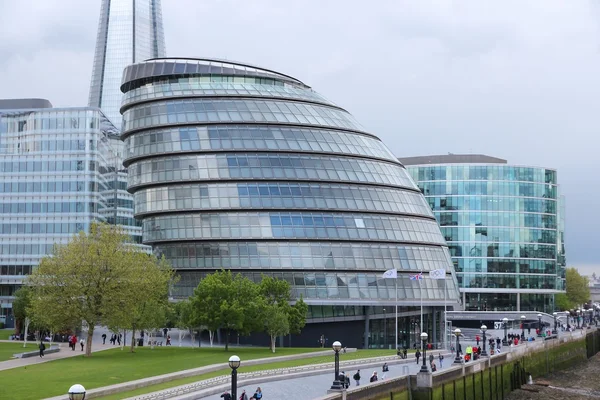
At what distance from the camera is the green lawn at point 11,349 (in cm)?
6444

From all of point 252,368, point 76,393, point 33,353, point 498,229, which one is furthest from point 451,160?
point 76,393

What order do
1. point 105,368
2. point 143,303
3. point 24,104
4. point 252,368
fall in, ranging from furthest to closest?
point 24,104
point 143,303
point 252,368
point 105,368

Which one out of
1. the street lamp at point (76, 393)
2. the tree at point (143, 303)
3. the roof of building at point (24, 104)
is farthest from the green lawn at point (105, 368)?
the roof of building at point (24, 104)

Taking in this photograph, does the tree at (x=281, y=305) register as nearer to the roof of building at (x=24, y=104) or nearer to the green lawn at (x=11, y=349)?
the green lawn at (x=11, y=349)

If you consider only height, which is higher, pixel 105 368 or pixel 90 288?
pixel 90 288

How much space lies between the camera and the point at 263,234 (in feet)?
270

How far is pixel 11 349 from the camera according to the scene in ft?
237

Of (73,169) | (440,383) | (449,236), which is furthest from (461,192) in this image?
(440,383)

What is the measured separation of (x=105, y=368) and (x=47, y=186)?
71.2 metres

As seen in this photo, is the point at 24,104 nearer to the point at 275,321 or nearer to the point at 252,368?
the point at 275,321

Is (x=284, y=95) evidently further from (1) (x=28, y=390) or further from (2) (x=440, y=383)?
(1) (x=28, y=390)

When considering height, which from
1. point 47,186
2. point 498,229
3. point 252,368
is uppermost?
point 47,186

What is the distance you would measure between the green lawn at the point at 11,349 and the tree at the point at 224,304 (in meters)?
14.3

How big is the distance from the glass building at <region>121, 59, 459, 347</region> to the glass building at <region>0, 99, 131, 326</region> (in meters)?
29.9
